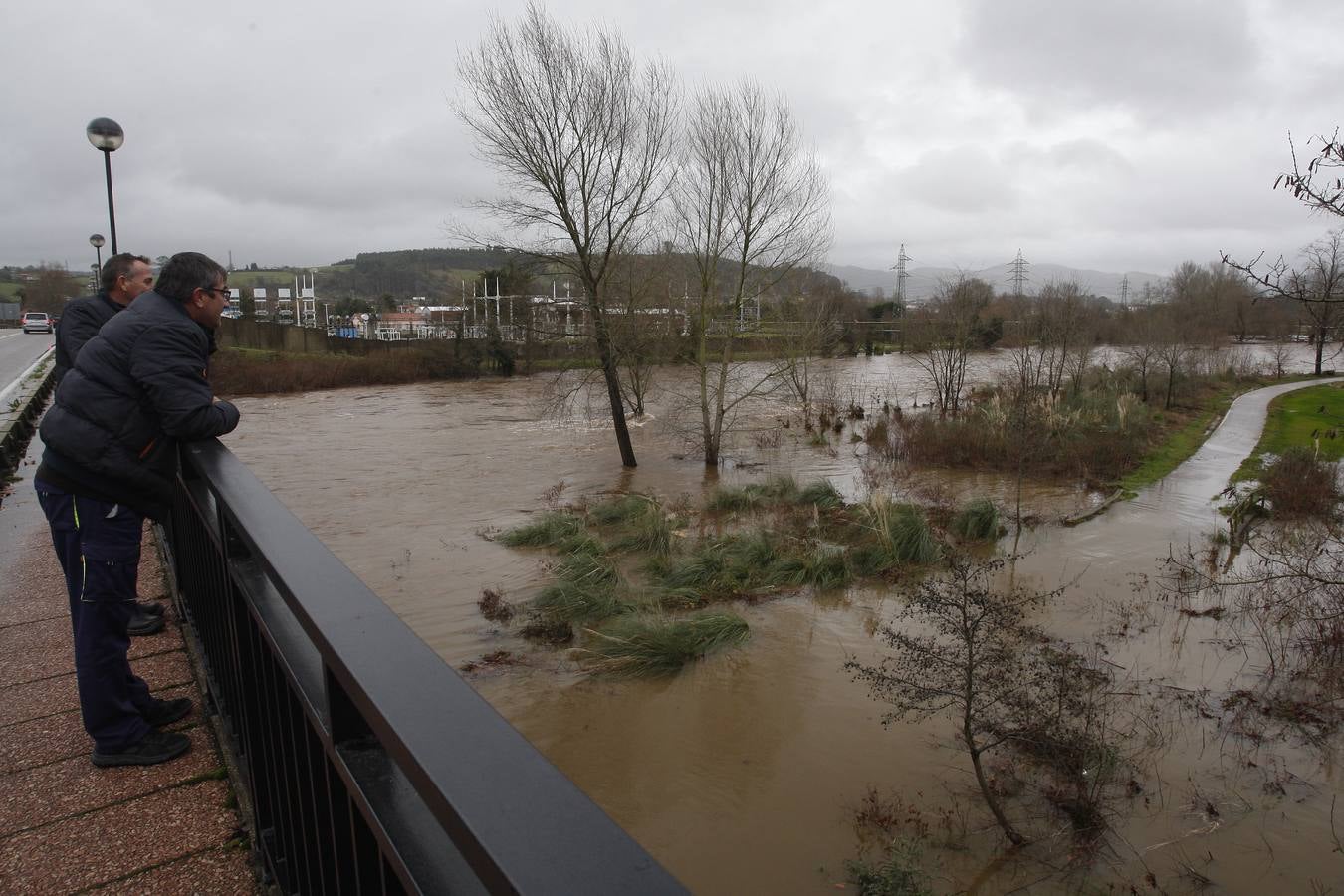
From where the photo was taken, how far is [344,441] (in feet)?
84.5

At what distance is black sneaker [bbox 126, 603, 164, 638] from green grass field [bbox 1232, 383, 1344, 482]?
50.0 feet

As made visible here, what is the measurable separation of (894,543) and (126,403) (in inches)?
422

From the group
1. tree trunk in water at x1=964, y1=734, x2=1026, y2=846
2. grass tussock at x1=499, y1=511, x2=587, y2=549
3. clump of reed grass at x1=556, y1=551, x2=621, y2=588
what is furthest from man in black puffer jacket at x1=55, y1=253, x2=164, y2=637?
grass tussock at x1=499, y1=511, x2=587, y2=549

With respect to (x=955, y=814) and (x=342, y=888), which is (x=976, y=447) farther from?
(x=342, y=888)

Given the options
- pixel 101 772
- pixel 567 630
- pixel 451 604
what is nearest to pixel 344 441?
pixel 451 604

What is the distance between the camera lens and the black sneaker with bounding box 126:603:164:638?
14.2 feet

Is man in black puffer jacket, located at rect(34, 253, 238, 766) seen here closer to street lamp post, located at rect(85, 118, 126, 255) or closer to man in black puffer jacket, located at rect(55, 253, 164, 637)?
man in black puffer jacket, located at rect(55, 253, 164, 637)

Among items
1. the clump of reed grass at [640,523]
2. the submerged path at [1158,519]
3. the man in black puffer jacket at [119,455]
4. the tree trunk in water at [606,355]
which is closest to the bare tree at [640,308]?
the tree trunk in water at [606,355]

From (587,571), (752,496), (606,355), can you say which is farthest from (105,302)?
(606,355)

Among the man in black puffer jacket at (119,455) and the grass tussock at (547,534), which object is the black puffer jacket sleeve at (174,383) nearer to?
the man in black puffer jacket at (119,455)

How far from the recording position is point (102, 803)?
2.86 meters

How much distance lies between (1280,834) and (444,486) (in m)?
16.1

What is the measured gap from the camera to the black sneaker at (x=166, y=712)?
3.33 meters

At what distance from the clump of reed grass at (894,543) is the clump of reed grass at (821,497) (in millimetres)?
2314
